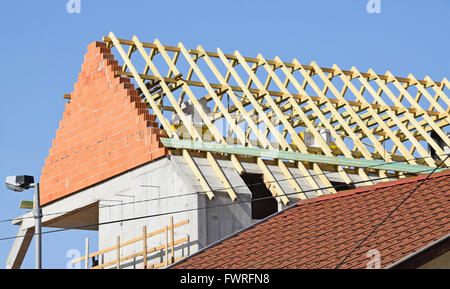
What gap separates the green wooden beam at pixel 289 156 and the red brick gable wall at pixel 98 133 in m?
0.69

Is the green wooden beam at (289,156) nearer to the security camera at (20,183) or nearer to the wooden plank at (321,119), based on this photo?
the wooden plank at (321,119)

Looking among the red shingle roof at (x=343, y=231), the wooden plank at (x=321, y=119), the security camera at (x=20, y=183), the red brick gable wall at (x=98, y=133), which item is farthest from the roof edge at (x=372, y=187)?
the security camera at (x=20, y=183)

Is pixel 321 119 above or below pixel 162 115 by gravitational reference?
above

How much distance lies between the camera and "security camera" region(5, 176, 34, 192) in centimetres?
2264

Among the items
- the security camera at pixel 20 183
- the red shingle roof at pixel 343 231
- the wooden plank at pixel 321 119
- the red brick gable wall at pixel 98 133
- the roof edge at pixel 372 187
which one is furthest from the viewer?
the wooden plank at pixel 321 119

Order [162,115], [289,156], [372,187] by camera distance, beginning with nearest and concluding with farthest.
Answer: [372,187], [162,115], [289,156]

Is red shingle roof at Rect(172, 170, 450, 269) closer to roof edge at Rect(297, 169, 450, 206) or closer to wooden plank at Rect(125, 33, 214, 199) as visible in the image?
roof edge at Rect(297, 169, 450, 206)

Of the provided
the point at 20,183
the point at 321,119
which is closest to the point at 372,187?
the point at 321,119

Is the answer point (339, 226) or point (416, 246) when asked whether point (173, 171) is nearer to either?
point (339, 226)

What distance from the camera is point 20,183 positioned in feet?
74.5

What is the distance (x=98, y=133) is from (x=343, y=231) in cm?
1141

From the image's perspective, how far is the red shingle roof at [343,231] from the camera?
21047 millimetres

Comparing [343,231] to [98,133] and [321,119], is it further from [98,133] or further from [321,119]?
[98,133]
